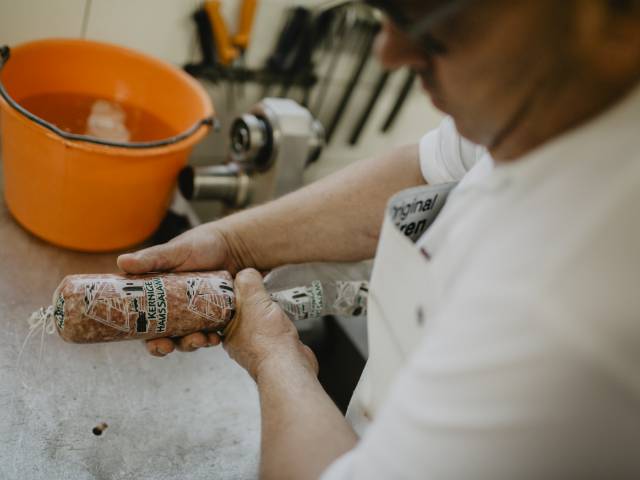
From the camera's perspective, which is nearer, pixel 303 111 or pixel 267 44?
pixel 303 111

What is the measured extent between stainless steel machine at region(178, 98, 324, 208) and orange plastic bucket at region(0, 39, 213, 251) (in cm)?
13

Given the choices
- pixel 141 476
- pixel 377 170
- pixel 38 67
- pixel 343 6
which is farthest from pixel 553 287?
pixel 343 6

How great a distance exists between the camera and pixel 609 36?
0.43 meters

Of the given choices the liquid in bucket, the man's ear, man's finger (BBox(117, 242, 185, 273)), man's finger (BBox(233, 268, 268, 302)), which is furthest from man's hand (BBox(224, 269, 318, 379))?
the liquid in bucket

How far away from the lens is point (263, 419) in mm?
761

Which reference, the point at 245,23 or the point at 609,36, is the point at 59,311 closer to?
the point at 609,36

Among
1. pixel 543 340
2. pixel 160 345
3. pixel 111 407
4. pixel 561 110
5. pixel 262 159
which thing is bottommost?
pixel 111 407

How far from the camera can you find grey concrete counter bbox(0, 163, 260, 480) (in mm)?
933

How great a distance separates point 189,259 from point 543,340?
2.35ft

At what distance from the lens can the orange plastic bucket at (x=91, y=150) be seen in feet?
3.85

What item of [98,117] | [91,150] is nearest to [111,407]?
[91,150]

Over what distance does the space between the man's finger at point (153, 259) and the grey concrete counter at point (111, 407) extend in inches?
11.9

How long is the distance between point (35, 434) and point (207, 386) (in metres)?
0.34

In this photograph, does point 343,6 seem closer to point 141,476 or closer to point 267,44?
point 267,44
